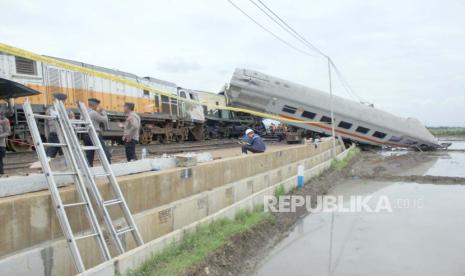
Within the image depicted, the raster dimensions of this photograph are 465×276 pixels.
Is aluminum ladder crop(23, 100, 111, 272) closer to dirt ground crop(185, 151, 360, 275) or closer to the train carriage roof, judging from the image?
dirt ground crop(185, 151, 360, 275)

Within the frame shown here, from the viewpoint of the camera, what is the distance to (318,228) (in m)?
8.03

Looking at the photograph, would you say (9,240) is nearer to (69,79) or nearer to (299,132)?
(69,79)

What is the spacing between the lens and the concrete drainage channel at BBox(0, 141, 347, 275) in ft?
13.0

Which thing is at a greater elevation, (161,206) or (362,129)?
(362,129)

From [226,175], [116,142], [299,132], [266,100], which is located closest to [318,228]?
[226,175]

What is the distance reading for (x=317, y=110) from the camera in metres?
25.8

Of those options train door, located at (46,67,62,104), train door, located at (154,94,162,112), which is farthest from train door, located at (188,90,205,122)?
train door, located at (46,67,62,104)

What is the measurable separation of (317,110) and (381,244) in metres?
19.6

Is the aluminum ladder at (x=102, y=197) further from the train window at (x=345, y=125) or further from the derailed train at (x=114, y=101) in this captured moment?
the train window at (x=345, y=125)

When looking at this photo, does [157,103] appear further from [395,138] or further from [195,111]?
[395,138]

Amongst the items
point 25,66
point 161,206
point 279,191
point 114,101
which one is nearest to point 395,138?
point 114,101

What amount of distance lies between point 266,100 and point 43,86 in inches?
544

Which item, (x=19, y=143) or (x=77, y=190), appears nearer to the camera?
(x=77, y=190)

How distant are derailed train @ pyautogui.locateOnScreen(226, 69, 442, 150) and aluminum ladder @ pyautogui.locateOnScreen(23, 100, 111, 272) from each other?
63.8ft
